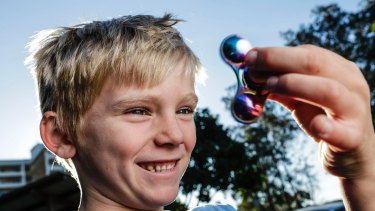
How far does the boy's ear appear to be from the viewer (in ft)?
7.22

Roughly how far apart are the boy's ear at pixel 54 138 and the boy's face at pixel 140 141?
0.15 metres

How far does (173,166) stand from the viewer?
204 centimetres

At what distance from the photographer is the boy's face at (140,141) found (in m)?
1.90

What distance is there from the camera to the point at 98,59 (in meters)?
2.12

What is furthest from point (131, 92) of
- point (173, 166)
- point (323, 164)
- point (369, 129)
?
point (369, 129)

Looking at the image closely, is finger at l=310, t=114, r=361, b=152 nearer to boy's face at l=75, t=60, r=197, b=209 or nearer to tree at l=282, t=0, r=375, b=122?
boy's face at l=75, t=60, r=197, b=209

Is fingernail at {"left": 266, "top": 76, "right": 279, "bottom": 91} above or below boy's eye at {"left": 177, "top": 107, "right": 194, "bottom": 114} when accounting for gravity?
above

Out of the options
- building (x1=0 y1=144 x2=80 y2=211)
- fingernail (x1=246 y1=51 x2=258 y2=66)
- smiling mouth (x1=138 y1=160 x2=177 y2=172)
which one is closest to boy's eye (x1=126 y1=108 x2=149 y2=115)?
smiling mouth (x1=138 y1=160 x2=177 y2=172)

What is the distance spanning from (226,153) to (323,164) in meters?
30.6

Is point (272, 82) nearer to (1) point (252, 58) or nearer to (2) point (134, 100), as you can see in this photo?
(1) point (252, 58)

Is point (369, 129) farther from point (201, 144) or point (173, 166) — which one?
point (201, 144)

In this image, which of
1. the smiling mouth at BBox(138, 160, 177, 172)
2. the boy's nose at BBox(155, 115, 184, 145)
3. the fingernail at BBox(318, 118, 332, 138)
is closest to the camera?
the fingernail at BBox(318, 118, 332, 138)

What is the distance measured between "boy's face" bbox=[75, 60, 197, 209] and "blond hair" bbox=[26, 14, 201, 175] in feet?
0.21

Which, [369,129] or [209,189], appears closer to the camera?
[369,129]
